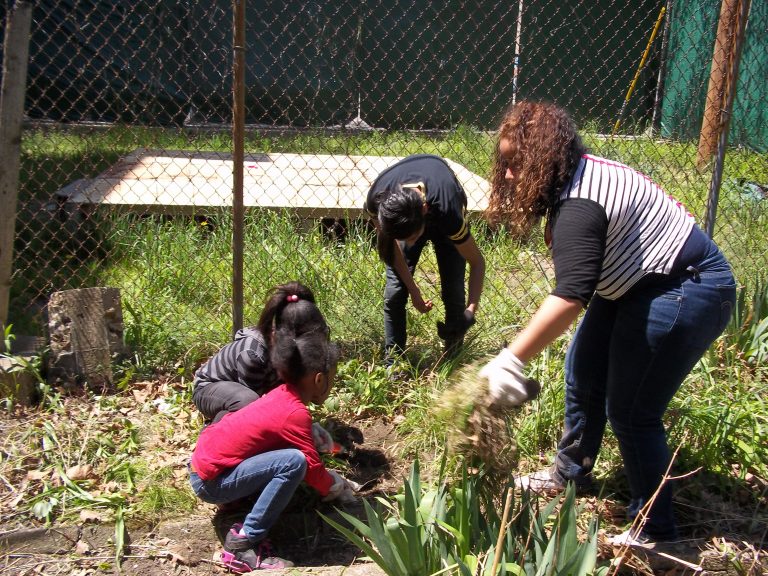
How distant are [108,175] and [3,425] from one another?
9.79 feet

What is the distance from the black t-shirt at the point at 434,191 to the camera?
11.6 ft

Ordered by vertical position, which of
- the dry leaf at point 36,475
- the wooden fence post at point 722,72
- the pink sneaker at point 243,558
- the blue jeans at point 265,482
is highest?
the wooden fence post at point 722,72

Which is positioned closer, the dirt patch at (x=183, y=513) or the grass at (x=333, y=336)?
the dirt patch at (x=183, y=513)

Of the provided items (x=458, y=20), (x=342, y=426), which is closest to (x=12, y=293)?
(x=342, y=426)

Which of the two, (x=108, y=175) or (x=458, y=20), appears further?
(x=458, y=20)

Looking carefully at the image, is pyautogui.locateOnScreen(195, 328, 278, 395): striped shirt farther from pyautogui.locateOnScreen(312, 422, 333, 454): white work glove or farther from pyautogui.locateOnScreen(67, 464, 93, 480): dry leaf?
pyautogui.locateOnScreen(67, 464, 93, 480): dry leaf

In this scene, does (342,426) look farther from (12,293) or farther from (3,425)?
(12,293)

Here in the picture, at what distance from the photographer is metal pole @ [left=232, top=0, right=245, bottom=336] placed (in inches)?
136

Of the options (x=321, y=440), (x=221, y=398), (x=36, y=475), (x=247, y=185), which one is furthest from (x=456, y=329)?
(x=247, y=185)

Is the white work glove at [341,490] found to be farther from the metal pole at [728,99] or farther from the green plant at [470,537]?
the metal pole at [728,99]

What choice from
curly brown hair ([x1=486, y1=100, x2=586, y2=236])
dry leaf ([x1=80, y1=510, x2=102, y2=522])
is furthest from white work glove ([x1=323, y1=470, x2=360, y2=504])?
curly brown hair ([x1=486, y1=100, x2=586, y2=236])

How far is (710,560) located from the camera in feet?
8.68

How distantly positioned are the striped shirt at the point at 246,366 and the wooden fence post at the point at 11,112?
1.15 m

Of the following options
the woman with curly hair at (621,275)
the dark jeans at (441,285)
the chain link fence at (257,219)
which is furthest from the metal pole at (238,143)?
the woman with curly hair at (621,275)
